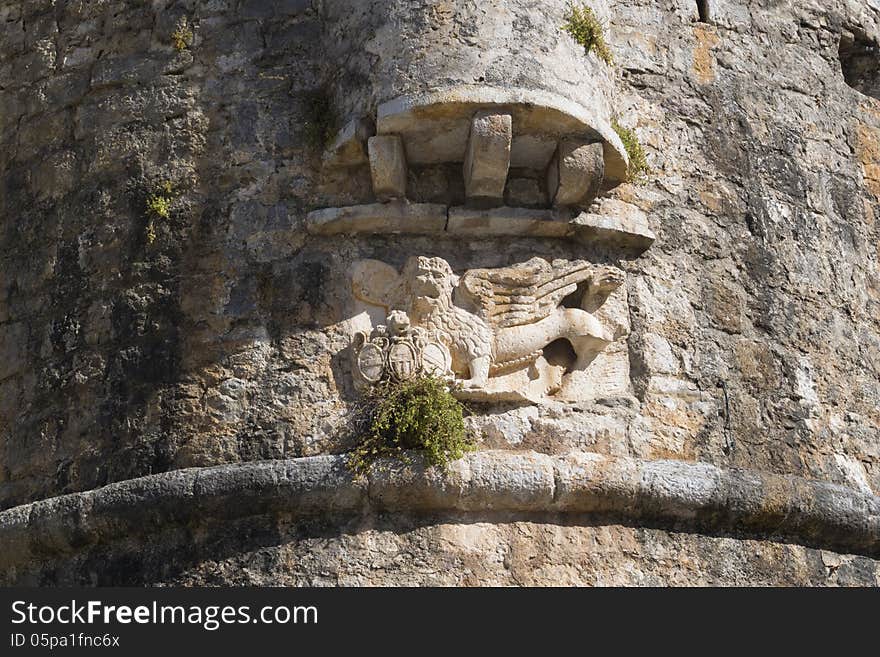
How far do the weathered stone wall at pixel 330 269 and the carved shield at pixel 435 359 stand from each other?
27 centimetres

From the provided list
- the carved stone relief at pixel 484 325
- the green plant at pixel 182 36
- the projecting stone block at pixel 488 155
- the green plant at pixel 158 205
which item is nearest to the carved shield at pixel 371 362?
the carved stone relief at pixel 484 325

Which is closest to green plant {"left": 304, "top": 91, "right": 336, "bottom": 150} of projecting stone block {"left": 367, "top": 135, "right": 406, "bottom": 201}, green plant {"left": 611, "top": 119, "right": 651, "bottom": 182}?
projecting stone block {"left": 367, "top": 135, "right": 406, "bottom": 201}

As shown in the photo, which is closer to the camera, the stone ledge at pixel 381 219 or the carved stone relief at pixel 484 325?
the carved stone relief at pixel 484 325

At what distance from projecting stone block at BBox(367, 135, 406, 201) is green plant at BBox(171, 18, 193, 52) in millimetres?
1212

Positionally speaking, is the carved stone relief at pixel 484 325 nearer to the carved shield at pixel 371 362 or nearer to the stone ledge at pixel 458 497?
the carved shield at pixel 371 362

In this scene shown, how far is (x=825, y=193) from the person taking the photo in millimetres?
9562

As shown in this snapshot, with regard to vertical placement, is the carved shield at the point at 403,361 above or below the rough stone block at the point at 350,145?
below

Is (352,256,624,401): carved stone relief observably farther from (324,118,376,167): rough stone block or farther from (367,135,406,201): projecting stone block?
(324,118,376,167): rough stone block

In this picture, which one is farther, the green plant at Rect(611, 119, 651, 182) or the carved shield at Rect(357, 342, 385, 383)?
the green plant at Rect(611, 119, 651, 182)

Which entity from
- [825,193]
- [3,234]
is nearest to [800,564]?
[825,193]

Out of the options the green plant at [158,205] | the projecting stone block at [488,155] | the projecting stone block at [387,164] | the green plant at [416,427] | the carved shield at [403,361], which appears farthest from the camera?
the green plant at [158,205]

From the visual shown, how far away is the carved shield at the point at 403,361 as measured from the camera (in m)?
8.20

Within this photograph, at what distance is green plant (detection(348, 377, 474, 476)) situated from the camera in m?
8.04

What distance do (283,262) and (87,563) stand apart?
1537mm
